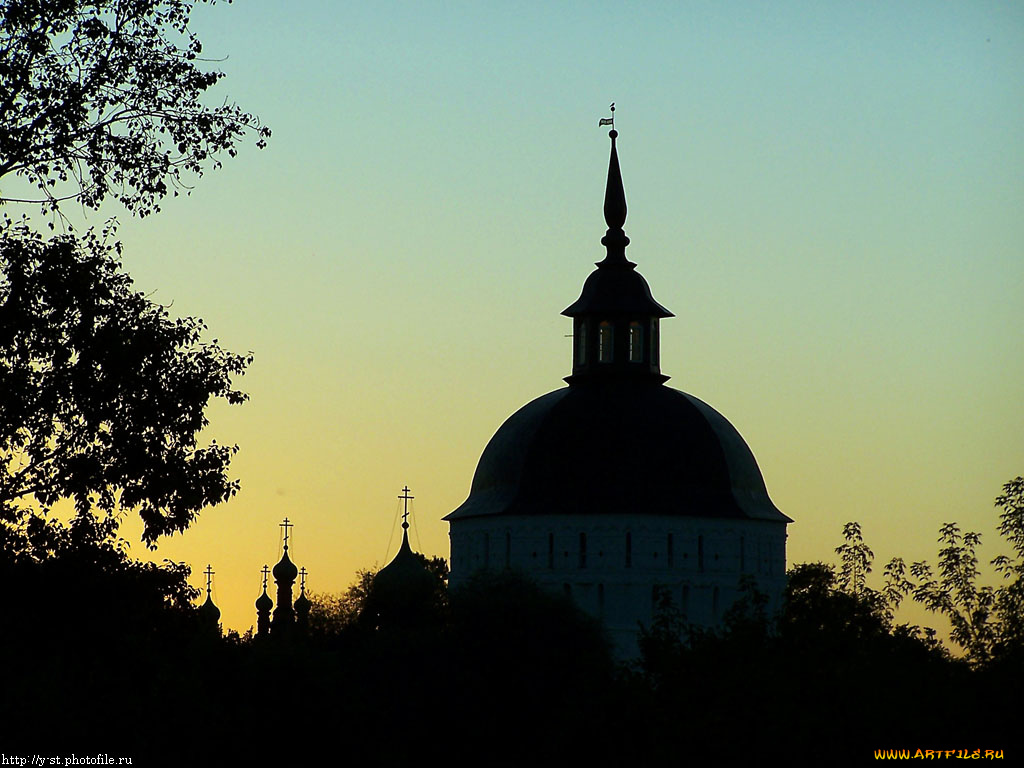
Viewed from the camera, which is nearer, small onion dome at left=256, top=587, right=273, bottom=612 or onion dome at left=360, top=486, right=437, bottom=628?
onion dome at left=360, top=486, right=437, bottom=628

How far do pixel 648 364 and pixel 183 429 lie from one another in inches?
2848

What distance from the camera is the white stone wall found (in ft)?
312

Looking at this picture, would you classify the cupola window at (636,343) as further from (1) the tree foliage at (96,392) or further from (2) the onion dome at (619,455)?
(1) the tree foliage at (96,392)

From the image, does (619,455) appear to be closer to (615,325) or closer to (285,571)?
(615,325)

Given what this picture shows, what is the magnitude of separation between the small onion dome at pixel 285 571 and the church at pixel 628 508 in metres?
26.2

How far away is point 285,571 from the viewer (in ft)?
401

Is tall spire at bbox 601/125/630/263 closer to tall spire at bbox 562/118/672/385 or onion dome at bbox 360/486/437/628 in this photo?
tall spire at bbox 562/118/672/385

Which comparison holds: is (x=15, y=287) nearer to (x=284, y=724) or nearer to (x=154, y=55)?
(x=154, y=55)

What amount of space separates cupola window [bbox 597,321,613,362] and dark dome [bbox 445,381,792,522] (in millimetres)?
2526

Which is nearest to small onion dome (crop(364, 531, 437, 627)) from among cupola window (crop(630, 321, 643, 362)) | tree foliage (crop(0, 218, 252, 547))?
cupola window (crop(630, 321, 643, 362))

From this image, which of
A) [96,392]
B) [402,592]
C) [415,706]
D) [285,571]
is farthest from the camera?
[285,571]

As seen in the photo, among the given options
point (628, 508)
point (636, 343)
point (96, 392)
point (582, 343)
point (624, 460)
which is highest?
point (582, 343)

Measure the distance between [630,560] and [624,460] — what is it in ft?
13.8

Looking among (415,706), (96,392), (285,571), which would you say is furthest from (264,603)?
(96,392)
